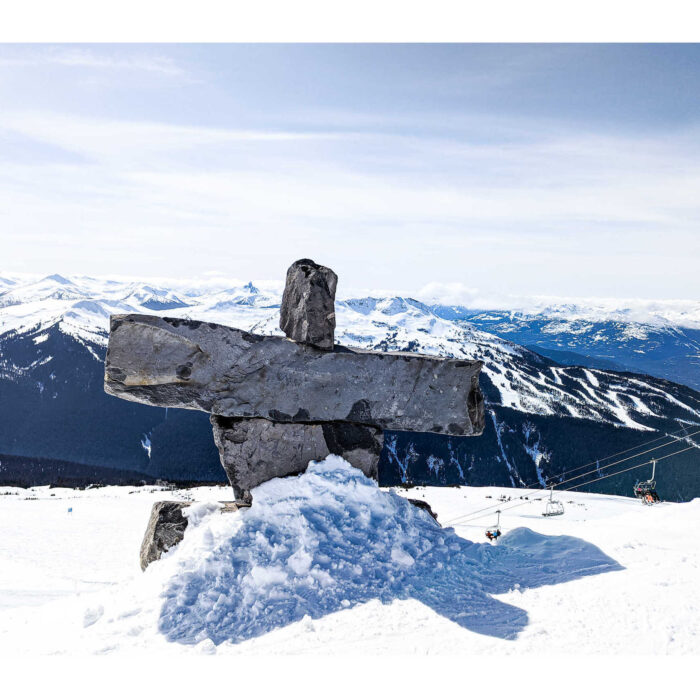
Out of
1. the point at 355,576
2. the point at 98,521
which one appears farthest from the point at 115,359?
the point at 98,521

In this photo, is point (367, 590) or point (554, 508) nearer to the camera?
point (367, 590)

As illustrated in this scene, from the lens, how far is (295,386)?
26.8 feet

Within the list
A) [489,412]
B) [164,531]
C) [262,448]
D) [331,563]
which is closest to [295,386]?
[262,448]

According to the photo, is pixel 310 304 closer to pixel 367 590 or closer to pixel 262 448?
pixel 262 448

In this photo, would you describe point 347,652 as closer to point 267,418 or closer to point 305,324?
point 267,418

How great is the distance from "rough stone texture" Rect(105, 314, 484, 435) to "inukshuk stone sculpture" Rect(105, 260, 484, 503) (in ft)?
0.05

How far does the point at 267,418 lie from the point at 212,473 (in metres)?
105

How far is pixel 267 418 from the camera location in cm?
820

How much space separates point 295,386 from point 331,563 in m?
2.67

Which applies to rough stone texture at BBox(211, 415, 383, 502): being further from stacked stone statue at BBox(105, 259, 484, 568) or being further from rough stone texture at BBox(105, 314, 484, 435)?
rough stone texture at BBox(105, 314, 484, 435)

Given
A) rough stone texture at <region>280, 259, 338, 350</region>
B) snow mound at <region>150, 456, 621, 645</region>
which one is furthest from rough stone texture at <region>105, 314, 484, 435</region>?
snow mound at <region>150, 456, 621, 645</region>

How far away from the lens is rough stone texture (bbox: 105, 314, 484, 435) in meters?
7.63

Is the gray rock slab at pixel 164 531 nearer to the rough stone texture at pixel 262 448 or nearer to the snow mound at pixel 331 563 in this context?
the snow mound at pixel 331 563

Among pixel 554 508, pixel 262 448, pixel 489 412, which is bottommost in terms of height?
pixel 489 412
